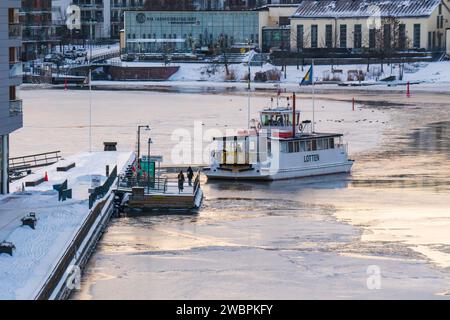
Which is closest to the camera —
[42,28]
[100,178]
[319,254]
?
[319,254]

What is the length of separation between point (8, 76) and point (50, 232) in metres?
8.24

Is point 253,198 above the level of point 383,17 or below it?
below

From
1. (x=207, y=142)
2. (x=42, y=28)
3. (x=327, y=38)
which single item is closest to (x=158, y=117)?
(x=207, y=142)

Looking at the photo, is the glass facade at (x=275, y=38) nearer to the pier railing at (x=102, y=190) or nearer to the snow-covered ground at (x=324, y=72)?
the snow-covered ground at (x=324, y=72)

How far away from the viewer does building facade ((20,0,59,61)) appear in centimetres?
13938

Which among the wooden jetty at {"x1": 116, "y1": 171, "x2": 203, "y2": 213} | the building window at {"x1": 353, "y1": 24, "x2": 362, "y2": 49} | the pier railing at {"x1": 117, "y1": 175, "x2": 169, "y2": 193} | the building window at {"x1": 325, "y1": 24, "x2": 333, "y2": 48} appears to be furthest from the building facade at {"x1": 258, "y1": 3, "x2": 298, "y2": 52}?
the wooden jetty at {"x1": 116, "y1": 171, "x2": 203, "y2": 213}

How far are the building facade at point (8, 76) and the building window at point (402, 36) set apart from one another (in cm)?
8262

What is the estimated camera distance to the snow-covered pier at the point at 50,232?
27.4m

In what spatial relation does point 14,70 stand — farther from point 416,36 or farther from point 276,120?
point 416,36

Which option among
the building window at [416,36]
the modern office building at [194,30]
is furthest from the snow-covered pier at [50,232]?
the modern office building at [194,30]

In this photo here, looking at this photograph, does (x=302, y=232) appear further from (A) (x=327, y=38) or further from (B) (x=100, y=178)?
(A) (x=327, y=38)

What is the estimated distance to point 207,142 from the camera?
60.4 meters

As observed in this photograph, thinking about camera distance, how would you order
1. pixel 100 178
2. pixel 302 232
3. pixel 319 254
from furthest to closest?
Result: pixel 100 178, pixel 302 232, pixel 319 254

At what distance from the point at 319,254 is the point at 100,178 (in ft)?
38.6
